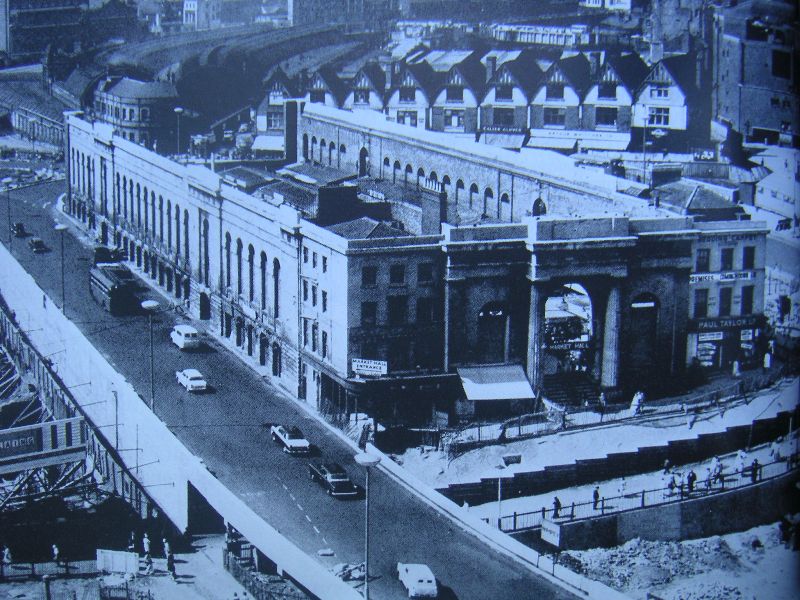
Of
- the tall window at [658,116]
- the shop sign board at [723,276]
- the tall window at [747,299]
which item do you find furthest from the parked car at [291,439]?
the tall window at [658,116]

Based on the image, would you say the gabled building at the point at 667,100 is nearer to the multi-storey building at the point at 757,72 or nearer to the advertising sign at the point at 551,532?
the multi-storey building at the point at 757,72

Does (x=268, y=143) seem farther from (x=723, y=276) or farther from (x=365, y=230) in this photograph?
(x=723, y=276)

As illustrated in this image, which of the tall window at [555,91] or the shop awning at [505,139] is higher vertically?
the tall window at [555,91]

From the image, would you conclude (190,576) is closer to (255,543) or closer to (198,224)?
(255,543)

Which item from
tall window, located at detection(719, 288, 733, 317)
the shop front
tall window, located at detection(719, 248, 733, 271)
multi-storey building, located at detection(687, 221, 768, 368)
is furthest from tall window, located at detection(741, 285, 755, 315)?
tall window, located at detection(719, 248, 733, 271)

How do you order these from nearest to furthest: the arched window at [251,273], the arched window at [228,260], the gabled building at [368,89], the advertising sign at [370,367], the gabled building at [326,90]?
the advertising sign at [370,367]
the arched window at [251,273]
the arched window at [228,260]
the gabled building at [368,89]
the gabled building at [326,90]

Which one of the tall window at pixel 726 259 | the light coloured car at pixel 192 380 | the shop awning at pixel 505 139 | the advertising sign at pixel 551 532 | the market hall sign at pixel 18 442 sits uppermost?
the shop awning at pixel 505 139

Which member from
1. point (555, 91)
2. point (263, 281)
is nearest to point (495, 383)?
point (263, 281)

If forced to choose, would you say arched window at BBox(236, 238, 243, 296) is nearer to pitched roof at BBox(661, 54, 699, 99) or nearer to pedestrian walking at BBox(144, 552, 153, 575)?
pedestrian walking at BBox(144, 552, 153, 575)
